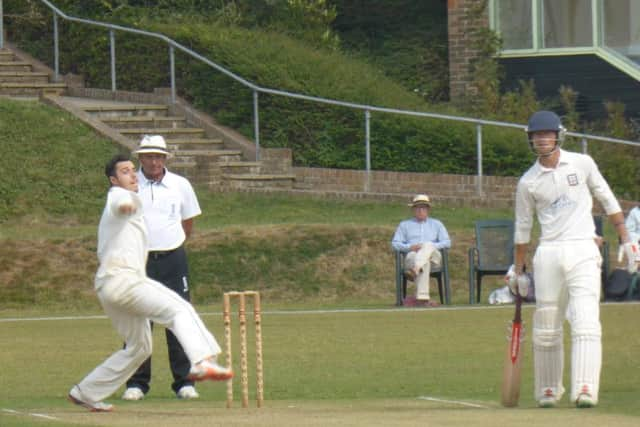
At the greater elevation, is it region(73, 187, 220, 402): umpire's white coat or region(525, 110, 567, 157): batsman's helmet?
region(525, 110, 567, 157): batsman's helmet

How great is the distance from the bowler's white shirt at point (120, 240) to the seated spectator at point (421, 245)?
9.29 meters

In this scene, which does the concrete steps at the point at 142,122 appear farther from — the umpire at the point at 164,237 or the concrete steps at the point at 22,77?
the umpire at the point at 164,237

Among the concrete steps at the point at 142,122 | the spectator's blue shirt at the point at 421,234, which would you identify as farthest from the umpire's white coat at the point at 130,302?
the concrete steps at the point at 142,122

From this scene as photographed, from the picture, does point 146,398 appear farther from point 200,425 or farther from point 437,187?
point 437,187

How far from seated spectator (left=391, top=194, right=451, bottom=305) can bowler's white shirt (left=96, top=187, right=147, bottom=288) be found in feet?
30.5

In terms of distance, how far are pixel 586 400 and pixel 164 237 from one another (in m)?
3.35

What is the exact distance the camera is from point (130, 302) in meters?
9.82

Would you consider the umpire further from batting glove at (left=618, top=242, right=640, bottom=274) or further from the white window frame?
the white window frame

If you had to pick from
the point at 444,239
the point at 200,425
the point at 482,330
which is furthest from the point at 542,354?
the point at 444,239

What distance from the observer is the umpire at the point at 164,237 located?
1145cm

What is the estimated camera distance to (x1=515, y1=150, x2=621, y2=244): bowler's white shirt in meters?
10.4

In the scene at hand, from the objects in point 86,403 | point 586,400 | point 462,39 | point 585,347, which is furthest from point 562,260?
point 462,39

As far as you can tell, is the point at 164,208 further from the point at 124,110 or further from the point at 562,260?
the point at 124,110

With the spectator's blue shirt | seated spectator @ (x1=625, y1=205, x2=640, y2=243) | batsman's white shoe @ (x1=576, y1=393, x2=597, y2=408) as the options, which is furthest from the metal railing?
batsman's white shoe @ (x1=576, y1=393, x2=597, y2=408)
